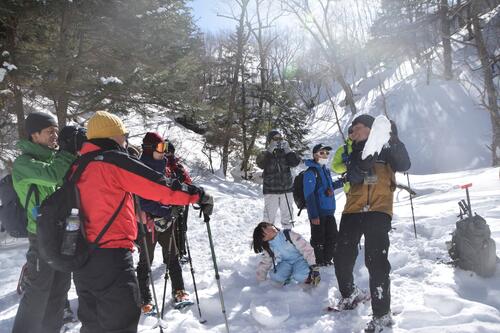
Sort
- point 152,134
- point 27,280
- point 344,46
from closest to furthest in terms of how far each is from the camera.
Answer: point 27,280
point 152,134
point 344,46

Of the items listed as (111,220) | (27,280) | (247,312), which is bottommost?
(247,312)

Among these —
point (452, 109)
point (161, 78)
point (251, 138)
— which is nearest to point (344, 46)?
point (452, 109)

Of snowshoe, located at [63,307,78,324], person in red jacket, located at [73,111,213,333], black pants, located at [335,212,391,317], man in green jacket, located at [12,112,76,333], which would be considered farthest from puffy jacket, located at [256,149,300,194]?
person in red jacket, located at [73,111,213,333]

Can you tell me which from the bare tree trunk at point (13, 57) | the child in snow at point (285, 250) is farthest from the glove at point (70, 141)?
the bare tree trunk at point (13, 57)

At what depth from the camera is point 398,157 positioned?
381cm

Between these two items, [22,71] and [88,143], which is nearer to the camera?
[88,143]

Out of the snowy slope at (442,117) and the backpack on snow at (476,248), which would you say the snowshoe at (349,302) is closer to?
the backpack on snow at (476,248)

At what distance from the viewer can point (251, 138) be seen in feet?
66.1

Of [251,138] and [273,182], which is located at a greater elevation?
[251,138]

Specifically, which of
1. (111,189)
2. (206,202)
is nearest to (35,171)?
(111,189)

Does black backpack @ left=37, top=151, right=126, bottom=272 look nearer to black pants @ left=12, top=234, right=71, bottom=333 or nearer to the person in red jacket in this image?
the person in red jacket

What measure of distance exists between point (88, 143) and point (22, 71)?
19.4ft

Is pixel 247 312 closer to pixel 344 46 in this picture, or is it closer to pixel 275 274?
pixel 275 274

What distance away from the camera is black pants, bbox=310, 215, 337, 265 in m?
5.76
